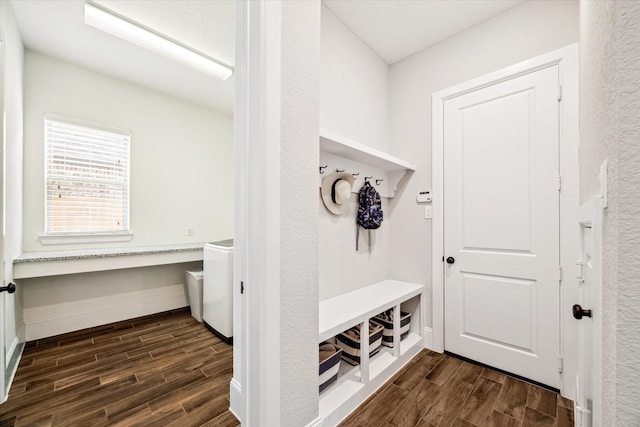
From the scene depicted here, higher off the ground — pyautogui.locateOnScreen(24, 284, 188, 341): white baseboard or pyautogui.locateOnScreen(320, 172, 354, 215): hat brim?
pyautogui.locateOnScreen(320, 172, 354, 215): hat brim

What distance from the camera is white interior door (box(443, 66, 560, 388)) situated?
1.82 metres

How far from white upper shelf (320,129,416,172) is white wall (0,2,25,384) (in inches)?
85.7

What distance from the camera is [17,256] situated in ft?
7.32

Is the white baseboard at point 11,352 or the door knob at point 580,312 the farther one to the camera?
the white baseboard at point 11,352

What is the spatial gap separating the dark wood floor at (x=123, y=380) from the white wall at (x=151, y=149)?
1.07 meters

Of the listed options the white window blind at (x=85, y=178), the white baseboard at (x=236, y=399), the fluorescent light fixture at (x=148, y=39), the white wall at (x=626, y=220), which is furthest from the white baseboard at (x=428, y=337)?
the white window blind at (x=85, y=178)

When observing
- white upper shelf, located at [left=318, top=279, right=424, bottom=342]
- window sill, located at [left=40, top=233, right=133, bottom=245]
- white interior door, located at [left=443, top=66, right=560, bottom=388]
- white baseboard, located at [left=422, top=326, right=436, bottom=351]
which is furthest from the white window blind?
white interior door, located at [left=443, top=66, right=560, bottom=388]

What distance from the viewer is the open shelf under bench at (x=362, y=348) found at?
152cm

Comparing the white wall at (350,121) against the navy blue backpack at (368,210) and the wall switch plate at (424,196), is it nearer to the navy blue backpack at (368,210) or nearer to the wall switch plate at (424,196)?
the navy blue backpack at (368,210)

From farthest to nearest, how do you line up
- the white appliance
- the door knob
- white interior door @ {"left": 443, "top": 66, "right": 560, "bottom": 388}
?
the white appliance < white interior door @ {"left": 443, "top": 66, "right": 560, "bottom": 388} < the door knob

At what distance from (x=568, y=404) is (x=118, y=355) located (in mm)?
3304

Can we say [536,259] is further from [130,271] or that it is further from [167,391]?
[130,271]

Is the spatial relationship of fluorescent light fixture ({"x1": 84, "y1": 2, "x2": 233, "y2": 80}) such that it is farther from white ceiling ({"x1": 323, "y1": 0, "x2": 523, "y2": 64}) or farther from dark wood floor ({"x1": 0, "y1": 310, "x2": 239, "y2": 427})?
dark wood floor ({"x1": 0, "y1": 310, "x2": 239, "y2": 427})

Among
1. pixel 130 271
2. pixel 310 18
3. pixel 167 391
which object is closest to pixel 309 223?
pixel 310 18
